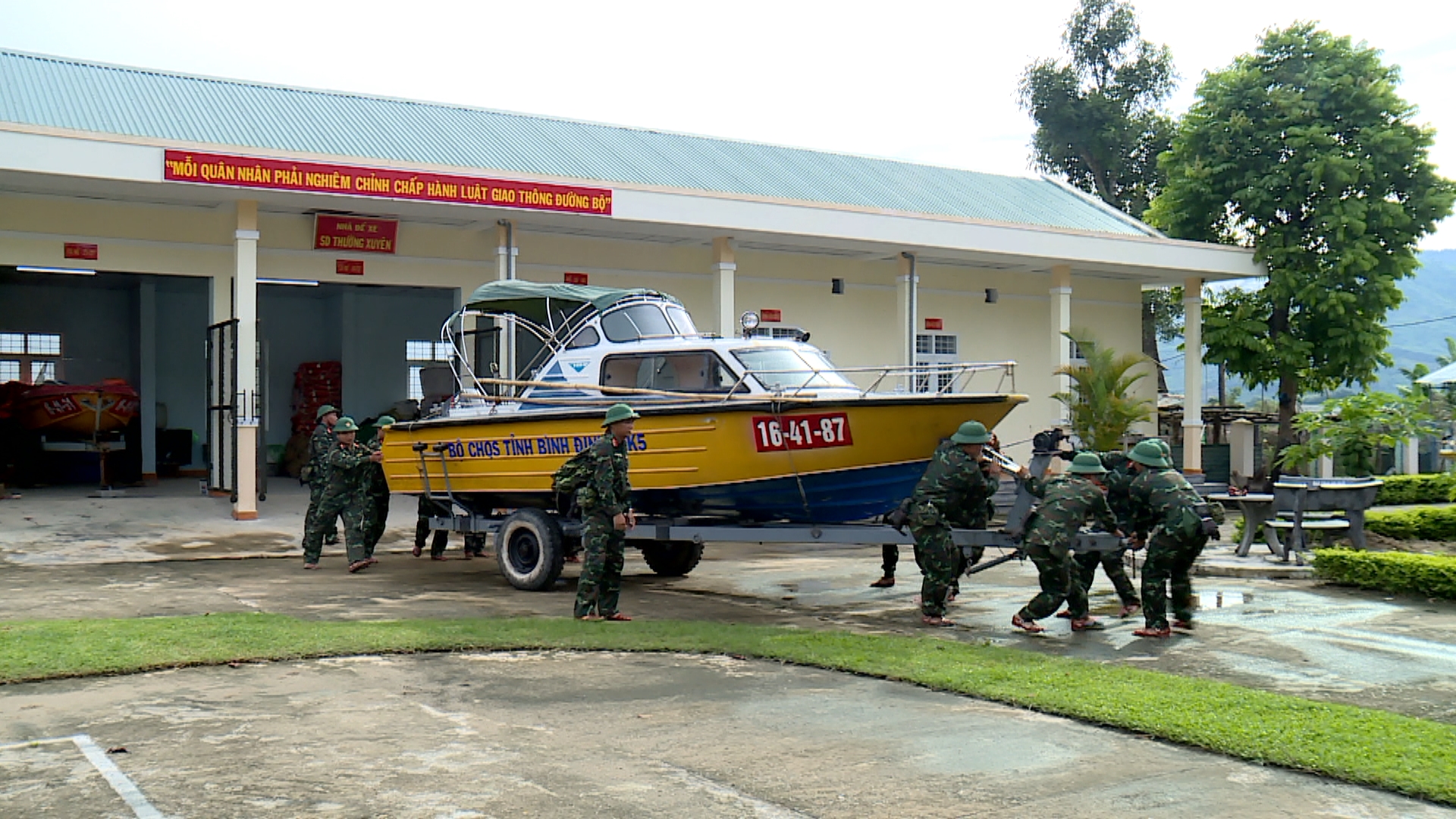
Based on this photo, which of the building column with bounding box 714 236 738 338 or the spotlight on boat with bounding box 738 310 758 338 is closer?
the spotlight on boat with bounding box 738 310 758 338

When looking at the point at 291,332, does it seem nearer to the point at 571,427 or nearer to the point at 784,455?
the point at 571,427

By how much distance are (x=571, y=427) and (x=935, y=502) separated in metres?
3.46

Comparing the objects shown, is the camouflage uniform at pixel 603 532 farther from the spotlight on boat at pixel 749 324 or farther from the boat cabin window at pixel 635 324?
the spotlight on boat at pixel 749 324

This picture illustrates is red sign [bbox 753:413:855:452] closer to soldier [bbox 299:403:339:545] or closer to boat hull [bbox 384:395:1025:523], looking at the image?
boat hull [bbox 384:395:1025:523]

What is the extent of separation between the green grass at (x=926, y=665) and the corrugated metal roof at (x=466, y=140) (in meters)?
9.19

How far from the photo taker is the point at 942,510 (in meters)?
9.56

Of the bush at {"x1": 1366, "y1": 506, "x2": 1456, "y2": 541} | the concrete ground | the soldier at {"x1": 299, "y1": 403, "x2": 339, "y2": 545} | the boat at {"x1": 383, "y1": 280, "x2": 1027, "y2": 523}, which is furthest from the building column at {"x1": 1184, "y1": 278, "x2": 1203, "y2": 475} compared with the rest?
the soldier at {"x1": 299, "y1": 403, "x2": 339, "y2": 545}

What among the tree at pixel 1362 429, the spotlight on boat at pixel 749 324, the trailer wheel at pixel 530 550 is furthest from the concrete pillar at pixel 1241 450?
the trailer wheel at pixel 530 550

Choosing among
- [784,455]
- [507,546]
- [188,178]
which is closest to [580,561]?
[507,546]

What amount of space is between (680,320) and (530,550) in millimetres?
2899

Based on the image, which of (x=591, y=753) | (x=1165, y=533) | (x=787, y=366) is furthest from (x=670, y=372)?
(x=591, y=753)

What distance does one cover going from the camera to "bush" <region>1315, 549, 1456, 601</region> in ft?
36.0

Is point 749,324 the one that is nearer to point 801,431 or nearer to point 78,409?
point 801,431

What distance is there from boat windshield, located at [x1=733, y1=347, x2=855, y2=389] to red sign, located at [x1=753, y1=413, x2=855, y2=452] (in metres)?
0.77
